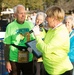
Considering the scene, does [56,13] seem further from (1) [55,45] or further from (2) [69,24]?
(2) [69,24]

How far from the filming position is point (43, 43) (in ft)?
11.8

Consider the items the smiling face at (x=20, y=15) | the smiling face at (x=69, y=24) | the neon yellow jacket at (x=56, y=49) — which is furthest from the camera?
the smiling face at (x=69, y=24)

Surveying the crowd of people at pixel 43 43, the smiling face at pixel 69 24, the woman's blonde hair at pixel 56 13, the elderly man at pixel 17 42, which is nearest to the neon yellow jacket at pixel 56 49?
the crowd of people at pixel 43 43

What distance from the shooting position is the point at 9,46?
4.73 m

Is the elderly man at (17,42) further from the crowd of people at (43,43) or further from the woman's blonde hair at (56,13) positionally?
the woman's blonde hair at (56,13)

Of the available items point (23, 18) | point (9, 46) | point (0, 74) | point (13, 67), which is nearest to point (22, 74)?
point (13, 67)

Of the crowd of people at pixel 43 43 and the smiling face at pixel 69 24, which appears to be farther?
the smiling face at pixel 69 24

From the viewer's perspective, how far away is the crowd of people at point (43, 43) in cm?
362

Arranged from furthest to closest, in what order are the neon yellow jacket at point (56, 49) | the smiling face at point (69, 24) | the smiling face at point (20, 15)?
the smiling face at point (69, 24) → the smiling face at point (20, 15) → the neon yellow jacket at point (56, 49)

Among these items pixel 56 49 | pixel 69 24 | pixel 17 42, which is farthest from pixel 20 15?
pixel 56 49

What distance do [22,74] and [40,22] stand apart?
1.13 metres

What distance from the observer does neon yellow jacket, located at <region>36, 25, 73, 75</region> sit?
3.56m

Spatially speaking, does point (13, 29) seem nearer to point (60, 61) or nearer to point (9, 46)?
point (9, 46)

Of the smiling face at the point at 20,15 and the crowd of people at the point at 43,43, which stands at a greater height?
the smiling face at the point at 20,15
